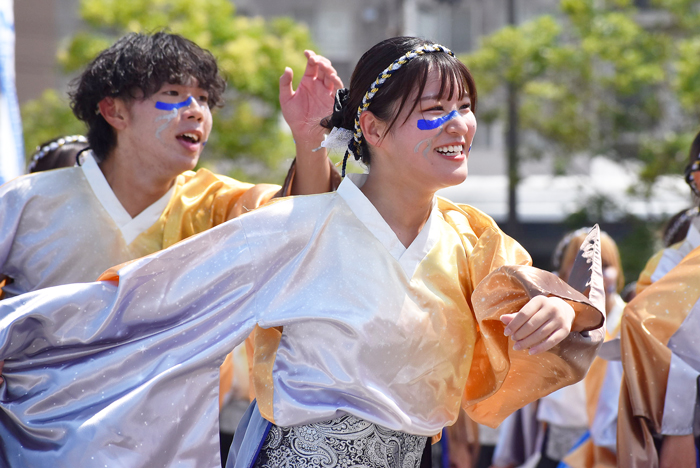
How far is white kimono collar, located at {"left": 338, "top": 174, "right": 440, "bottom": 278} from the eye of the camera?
6.19 feet

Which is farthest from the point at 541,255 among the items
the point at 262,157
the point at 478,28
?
the point at 262,157

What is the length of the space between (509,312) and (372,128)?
55cm

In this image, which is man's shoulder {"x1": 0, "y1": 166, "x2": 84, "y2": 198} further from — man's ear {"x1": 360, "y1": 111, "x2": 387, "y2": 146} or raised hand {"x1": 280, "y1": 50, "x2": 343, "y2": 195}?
man's ear {"x1": 360, "y1": 111, "x2": 387, "y2": 146}

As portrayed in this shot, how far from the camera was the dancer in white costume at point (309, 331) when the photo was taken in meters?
1.81

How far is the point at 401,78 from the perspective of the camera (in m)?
1.88

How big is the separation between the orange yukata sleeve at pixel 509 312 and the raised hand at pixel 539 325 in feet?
0.17

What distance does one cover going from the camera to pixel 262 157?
8719 millimetres

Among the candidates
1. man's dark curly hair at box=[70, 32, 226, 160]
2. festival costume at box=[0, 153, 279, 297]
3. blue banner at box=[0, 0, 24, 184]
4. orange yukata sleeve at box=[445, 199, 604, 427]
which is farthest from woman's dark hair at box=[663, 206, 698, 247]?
blue banner at box=[0, 0, 24, 184]

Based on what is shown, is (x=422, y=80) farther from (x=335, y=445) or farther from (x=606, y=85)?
(x=606, y=85)

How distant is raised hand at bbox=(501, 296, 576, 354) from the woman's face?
0.38 m

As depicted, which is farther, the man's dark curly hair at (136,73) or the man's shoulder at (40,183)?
the man's dark curly hair at (136,73)

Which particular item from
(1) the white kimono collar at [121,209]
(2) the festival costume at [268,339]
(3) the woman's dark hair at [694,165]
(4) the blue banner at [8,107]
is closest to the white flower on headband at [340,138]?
(2) the festival costume at [268,339]

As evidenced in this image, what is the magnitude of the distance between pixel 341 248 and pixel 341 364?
0.27 meters

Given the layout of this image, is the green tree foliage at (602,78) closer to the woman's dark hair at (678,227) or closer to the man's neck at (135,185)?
the woman's dark hair at (678,227)
